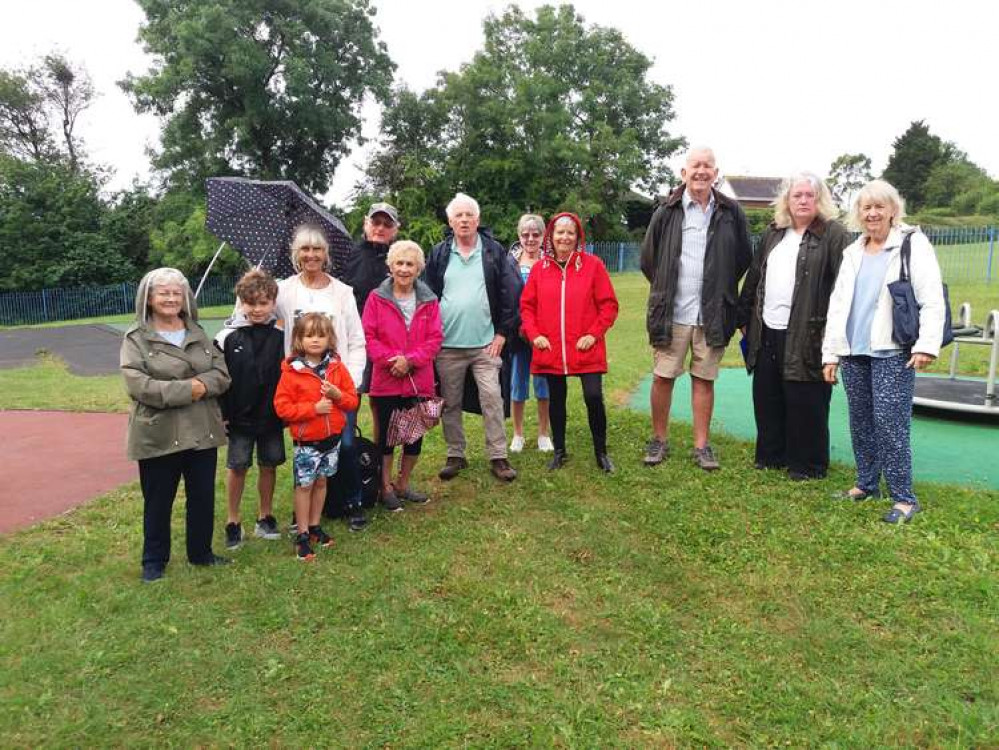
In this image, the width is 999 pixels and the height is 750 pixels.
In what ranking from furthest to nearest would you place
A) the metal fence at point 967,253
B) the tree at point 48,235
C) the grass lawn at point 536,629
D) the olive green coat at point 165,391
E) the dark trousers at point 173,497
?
the tree at point 48,235
the metal fence at point 967,253
the dark trousers at point 173,497
the olive green coat at point 165,391
the grass lawn at point 536,629

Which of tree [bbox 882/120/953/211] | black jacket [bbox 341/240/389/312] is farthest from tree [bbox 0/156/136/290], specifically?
tree [bbox 882/120/953/211]

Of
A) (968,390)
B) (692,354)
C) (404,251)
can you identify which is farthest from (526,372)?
(968,390)

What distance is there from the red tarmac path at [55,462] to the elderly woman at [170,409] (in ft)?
5.27

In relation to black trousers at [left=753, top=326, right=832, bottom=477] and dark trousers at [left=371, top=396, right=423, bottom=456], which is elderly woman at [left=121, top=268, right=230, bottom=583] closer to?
dark trousers at [left=371, top=396, right=423, bottom=456]

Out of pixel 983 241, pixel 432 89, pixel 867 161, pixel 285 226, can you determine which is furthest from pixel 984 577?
pixel 867 161

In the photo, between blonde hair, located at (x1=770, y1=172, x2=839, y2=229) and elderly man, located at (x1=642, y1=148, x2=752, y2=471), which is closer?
blonde hair, located at (x1=770, y1=172, x2=839, y2=229)

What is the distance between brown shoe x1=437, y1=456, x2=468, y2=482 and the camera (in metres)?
5.36

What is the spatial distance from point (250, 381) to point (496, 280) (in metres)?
1.90

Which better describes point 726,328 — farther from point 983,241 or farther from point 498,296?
point 983,241

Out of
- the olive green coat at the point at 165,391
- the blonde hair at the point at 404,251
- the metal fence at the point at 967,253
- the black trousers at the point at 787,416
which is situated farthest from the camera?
the metal fence at the point at 967,253

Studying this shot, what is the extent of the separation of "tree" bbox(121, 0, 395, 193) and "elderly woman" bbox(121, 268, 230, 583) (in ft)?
95.2

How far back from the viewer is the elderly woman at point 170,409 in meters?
3.65

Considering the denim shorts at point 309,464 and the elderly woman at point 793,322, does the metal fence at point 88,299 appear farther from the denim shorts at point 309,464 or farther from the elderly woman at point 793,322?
the denim shorts at point 309,464

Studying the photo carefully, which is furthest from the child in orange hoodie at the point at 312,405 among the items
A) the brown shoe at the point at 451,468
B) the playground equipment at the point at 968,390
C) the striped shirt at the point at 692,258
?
the playground equipment at the point at 968,390
